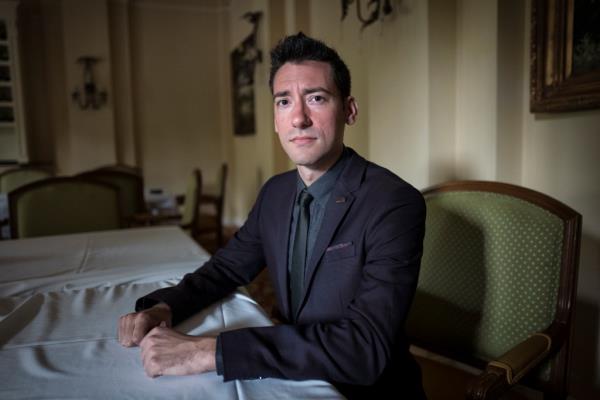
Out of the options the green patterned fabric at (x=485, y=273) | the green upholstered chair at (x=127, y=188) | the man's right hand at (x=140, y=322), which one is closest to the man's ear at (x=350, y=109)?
the green patterned fabric at (x=485, y=273)

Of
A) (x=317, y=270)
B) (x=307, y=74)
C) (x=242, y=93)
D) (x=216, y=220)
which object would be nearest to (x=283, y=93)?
(x=307, y=74)

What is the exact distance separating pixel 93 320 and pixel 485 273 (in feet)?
3.32

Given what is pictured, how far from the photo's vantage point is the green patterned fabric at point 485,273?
117 cm

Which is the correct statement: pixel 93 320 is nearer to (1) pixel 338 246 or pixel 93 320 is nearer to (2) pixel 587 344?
(1) pixel 338 246

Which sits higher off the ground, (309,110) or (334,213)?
(309,110)

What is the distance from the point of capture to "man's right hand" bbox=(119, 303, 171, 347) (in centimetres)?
87

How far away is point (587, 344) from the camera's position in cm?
168

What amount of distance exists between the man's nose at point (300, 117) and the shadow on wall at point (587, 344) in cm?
123

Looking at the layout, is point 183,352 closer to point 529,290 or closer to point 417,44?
point 529,290

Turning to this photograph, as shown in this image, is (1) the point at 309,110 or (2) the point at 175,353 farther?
(1) the point at 309,110

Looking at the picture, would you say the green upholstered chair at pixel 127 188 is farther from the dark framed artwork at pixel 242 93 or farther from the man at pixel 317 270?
the man at pixel 317 270

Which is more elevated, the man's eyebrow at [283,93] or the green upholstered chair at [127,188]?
the man's eyebrow at [283,93]

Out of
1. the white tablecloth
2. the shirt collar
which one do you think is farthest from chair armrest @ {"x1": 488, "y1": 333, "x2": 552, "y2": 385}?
the white tablecloth

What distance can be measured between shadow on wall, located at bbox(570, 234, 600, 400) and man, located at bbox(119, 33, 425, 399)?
0.94 meters
